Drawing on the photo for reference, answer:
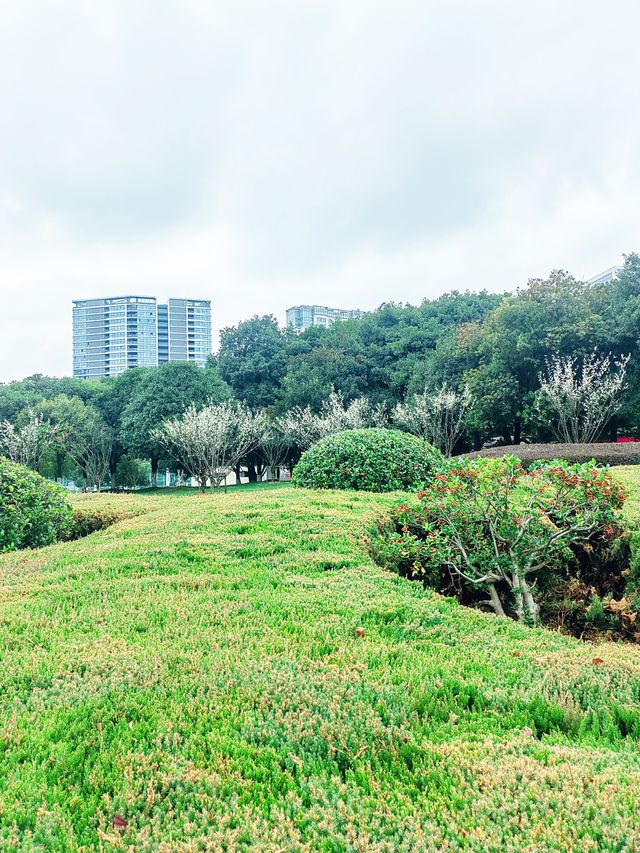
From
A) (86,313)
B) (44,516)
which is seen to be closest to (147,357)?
(86,313)

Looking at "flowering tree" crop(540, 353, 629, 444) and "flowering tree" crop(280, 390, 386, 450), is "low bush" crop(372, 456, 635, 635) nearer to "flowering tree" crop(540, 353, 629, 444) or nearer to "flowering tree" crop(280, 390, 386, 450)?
"flowering tree" crop(540, 353, 629, 444)

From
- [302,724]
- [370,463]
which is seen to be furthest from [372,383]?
[302,724]

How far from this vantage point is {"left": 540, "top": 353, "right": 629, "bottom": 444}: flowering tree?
18.2 meters

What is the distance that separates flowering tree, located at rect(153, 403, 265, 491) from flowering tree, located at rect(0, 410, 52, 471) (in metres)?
4.86

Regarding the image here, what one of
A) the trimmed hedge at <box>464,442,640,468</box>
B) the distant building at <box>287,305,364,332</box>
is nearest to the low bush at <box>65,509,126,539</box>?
the trimmed hedge at <box>464,442,640,468</box>

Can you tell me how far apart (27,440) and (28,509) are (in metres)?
19.7

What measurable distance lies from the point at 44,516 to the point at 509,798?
569 cm

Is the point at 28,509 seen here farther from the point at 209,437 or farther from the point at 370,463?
the point at 209,437

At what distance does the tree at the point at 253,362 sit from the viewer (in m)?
31.5

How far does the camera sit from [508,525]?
4.36 metres

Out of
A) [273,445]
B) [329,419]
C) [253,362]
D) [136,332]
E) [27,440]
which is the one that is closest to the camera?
[329,419]

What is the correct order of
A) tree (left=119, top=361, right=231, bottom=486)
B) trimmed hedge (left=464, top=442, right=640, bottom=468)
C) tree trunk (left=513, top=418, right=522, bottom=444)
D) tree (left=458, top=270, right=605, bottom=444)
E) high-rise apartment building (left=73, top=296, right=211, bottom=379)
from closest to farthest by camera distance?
trimmed hedge (left=464, top=442, right=640, bottom=468)
tree (left=458, top=270, right=605, bottom=444)
tree trunk (left=513, top=418, right=522, bottom=444)
tree (left=119, top=361, right=231, bottom=486)
high-rise apartment building (left=73, top=296, right=211, bottom=379)

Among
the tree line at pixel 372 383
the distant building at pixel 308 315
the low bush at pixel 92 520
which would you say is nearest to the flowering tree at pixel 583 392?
the tree line at pixel 372 383

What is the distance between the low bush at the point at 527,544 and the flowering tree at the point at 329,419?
18133 millimetres
